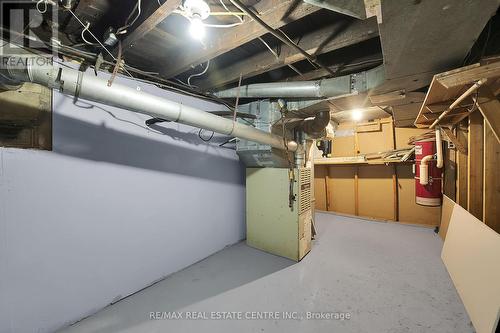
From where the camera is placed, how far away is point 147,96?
142cm

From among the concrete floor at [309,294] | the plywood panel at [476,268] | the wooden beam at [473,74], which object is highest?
the wooden beam at [473,74]

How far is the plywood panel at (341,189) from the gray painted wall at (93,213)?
11.2 feet

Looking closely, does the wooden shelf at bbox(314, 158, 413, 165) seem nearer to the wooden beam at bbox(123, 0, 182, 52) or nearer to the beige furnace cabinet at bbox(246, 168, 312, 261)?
the beige furnace cabinet at bbox(246, 168, 312, 261)

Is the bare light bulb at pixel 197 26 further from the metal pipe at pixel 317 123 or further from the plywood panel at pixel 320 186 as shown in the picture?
the plywood panel at pixel 320 186

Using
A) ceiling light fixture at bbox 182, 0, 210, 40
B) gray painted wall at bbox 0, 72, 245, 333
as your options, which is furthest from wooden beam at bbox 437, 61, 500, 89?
gray painted wall at bbox 0, 72, 245, 333

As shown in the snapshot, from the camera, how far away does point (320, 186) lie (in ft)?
16.4

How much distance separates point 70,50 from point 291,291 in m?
2.53

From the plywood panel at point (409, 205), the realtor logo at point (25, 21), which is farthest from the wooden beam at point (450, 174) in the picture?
the realtor logo at point (25, 21)

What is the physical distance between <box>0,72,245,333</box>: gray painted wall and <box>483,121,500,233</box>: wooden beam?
2.82 meters

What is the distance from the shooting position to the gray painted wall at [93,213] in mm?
1327

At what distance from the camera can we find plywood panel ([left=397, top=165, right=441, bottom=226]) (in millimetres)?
3744

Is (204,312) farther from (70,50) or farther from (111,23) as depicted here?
(111,23)

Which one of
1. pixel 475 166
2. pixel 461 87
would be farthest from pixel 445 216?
pixel 461 87

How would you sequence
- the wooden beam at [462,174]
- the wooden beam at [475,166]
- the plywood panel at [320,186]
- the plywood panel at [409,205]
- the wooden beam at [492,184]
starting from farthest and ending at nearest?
1. the plywood panel at [320,186]
2. the plywood panel at [409,205]
3. the wooden beam at [462,174]
4. the wooden beam at [475,166]
5. the wooden beam at [492,184]
